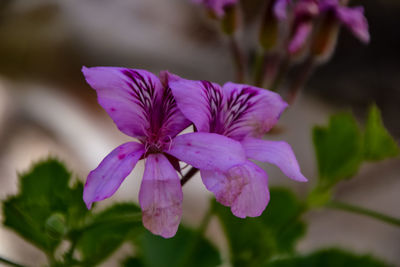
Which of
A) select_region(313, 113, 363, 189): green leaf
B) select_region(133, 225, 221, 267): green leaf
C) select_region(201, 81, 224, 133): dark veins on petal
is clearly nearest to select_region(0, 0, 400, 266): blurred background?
select_region(133, 225, 221, 267): green leaf

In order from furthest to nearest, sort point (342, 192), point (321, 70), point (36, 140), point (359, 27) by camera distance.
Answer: point (321, 70), point (342, 192), point (36, 140), point (359, 27)

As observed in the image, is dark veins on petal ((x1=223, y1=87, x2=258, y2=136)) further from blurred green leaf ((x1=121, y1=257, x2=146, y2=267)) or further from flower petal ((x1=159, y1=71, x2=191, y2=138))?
blurred green leaf ((x1=121, y1=257, x2=146, y2=267))

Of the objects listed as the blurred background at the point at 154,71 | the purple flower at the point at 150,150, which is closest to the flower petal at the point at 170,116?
the purple flower at the point at 150,150

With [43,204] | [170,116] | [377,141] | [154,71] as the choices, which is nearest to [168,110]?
[170,116]

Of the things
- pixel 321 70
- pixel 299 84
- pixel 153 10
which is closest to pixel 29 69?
pixel 153 10

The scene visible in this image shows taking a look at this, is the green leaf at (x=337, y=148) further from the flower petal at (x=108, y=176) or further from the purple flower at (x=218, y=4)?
A: the flower petal at (x=108, y=176)

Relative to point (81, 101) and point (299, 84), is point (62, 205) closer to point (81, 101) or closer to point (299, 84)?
point (299, 84)
